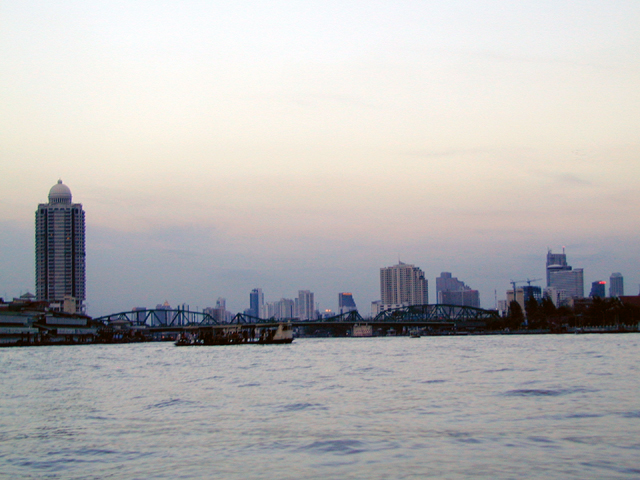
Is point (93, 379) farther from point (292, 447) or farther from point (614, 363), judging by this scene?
point (614, 363)

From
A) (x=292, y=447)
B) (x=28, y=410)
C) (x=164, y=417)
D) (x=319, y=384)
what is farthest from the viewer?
(x=319, y=384)

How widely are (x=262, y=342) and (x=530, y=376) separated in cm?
10794

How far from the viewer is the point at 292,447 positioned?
20.3 meters

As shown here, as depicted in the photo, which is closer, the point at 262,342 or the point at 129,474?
the point at 129,474

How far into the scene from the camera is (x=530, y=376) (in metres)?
41.6

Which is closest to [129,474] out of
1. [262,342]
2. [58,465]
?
[58,465]

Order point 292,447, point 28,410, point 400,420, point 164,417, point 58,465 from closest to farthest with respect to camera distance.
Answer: point 58,465 < point 292,447 < point 400,420 < point 164,417 < point 28,410

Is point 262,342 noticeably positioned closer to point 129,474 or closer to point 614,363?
point 614,363

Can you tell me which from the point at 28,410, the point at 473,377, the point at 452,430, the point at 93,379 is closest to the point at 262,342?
the point at 93,379

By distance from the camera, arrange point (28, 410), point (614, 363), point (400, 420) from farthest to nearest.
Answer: point (614, 363), point (28, 410), point (400, 420)

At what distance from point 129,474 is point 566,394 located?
67.0 feet

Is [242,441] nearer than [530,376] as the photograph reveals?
Yes

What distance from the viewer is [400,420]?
24.7m

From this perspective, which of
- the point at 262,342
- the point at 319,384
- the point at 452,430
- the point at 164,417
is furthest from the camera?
the point at 262,342
